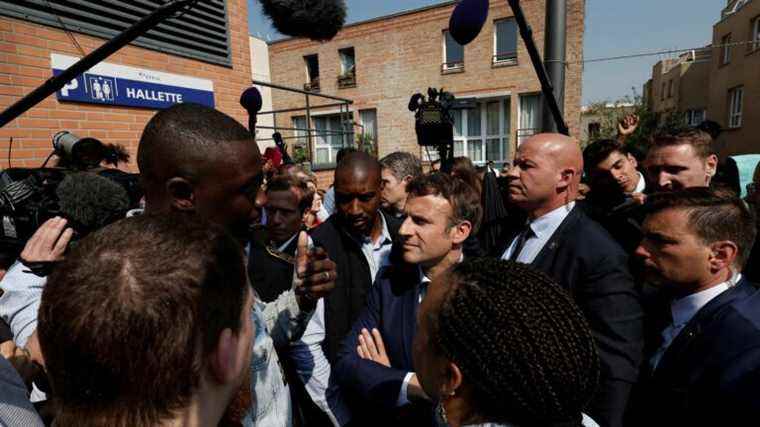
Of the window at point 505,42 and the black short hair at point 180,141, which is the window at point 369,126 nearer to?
the window at point 505,42

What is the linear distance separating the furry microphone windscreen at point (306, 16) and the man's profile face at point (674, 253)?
1.67 m

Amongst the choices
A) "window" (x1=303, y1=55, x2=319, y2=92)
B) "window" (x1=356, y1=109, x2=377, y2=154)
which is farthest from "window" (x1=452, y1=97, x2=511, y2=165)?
"window" (x1=303, y1=55, x2=319, y2=92)

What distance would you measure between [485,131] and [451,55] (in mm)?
3324

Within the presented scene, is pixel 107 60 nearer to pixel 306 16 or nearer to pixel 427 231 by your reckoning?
pixel 306 16

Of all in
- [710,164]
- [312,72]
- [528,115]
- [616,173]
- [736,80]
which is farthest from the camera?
[312,72]

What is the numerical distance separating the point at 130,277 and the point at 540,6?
53.5 feet

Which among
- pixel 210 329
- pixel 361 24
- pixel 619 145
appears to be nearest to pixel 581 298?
pixel 210 329

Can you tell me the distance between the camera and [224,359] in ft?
2.58

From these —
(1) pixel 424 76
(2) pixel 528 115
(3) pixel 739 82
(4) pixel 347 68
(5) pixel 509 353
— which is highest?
(4) pixel 347 68

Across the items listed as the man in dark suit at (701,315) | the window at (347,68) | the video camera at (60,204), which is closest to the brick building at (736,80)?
the window at (347,68)

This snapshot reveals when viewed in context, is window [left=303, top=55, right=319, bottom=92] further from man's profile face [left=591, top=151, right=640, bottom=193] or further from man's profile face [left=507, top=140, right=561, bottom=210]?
man's profile face [left=507, top=140, right=561, bottom=210]

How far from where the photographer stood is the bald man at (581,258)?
1675mm

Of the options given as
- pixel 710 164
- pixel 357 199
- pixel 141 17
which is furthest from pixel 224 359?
pixel 141 17

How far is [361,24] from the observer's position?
17516 mm
